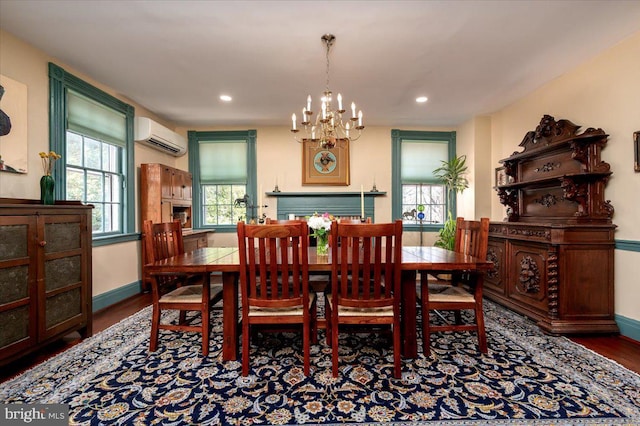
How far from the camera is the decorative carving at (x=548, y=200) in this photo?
124 inches

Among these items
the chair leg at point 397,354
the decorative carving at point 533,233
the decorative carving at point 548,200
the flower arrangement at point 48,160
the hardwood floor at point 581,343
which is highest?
the flower arrangement at point 48,160

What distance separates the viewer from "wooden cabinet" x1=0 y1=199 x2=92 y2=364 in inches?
74.0

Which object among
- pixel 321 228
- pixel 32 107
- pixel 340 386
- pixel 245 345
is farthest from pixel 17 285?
pixel 340 386

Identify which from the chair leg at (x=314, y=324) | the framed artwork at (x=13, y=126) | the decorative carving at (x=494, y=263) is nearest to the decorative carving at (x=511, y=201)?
the decorative carving at (x=494, y=263)

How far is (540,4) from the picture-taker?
6.86ft

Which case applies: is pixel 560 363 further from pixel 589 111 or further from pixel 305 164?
pixel 305 164

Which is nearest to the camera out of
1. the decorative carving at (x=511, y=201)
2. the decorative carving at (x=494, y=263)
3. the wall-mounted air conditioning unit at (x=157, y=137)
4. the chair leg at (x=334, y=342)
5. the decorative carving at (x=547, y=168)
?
the chair leg at (x=334, y=342)

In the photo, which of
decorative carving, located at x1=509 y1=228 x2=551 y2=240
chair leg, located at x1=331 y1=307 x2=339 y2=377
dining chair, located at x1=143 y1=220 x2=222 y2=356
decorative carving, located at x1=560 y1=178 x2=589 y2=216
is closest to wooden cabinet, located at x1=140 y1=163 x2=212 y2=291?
dining chair, located at x1=143 y1=220 x2=222 y2=356

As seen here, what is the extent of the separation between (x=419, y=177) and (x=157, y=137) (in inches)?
171

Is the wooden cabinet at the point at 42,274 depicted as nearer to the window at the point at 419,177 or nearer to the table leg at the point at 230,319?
the table leg at the point at 230,319

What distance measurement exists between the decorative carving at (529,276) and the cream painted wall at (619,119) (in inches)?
23.5

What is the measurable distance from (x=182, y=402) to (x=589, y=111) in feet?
14.2

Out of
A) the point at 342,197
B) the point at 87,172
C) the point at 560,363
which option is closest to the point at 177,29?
the point at 87,172

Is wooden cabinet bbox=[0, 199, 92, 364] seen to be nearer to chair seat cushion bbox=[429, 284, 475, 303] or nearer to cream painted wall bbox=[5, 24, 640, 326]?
cream painted wall bbox=[5, 24, 640, 326]
